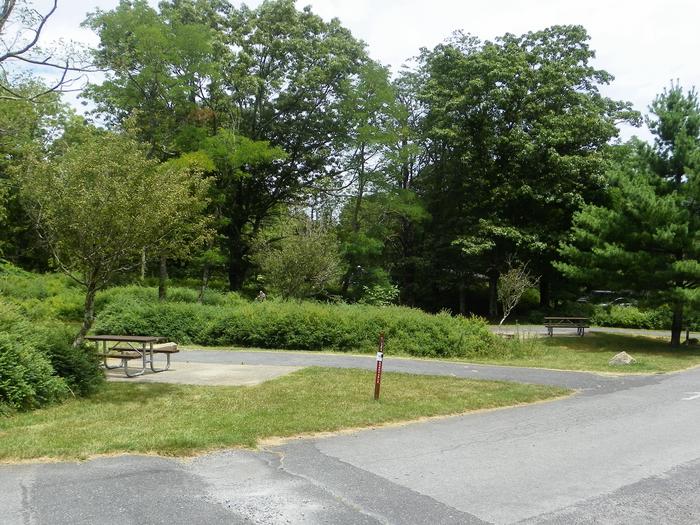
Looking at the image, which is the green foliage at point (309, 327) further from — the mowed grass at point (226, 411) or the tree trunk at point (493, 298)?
the tree trunk at point (493, 298)

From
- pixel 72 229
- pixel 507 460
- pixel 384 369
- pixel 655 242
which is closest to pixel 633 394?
pixel 384 369

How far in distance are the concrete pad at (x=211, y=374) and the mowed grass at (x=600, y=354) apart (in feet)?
23.4

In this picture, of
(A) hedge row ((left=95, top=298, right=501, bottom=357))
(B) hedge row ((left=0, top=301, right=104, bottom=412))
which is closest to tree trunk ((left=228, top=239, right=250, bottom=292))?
(A) hedge row ((left=95, top=298, right=501, bottom=357))

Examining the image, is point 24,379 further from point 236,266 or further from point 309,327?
point 236,266

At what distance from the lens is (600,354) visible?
69.1 feet

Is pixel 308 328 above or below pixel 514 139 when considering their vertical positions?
below

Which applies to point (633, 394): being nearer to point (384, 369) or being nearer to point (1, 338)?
point (384, 369)

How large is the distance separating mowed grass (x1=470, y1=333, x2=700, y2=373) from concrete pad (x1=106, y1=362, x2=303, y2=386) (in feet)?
23.4

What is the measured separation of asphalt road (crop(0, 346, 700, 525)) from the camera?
484 cm

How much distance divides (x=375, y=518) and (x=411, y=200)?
109 ft

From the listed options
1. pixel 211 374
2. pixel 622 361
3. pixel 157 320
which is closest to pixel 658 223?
pixel 622 361

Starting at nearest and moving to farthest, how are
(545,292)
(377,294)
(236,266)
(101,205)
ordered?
(101,205) < (377,294) < (236,266) < (545,292)

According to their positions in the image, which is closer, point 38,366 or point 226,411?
point 226,411

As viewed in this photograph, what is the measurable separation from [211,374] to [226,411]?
4289mm
